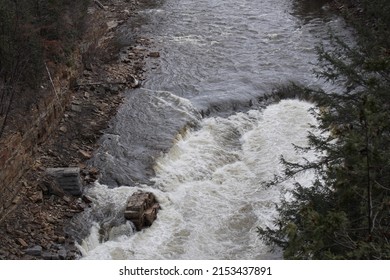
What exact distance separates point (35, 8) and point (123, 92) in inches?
145

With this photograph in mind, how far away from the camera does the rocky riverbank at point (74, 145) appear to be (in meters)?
10.8

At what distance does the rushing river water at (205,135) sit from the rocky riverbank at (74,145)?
391 mm

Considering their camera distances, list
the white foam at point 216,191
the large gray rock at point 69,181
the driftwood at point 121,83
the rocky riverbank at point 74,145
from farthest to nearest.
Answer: the driftwood at point 121,83, the large gray rock at point 69,181, the white foam at point 216,191, the rocky riverbank at point 74,145

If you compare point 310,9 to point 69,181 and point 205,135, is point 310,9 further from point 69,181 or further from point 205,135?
point 69,181

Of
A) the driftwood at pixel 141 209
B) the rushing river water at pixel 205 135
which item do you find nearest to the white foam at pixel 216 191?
the rushing river water at pixel 205 135

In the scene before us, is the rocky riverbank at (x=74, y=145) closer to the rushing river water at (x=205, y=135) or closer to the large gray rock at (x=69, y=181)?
the large gray rock at (x=69, y=181)

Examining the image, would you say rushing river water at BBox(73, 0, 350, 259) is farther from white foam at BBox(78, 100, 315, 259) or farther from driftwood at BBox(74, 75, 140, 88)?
driftwood at BBox(74, 75, 140, 88)

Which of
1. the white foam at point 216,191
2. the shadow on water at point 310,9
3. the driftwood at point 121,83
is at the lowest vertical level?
the white foam at point 216,191

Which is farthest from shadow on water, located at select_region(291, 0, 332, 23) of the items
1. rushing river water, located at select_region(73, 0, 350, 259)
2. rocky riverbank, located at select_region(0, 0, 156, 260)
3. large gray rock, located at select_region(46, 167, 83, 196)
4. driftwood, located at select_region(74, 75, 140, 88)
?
large gray rock, located at select_region(46, 167, 83, 196)

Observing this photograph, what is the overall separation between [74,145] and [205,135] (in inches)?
144

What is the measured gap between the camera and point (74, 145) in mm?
13961

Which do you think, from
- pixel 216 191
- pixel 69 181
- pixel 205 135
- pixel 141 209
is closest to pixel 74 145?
pixel 69 181

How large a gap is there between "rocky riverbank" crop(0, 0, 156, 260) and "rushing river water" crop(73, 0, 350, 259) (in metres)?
0.39

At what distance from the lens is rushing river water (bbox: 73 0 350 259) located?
11555mm
